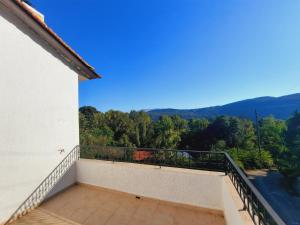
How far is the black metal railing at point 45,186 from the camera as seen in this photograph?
3560 millimetres

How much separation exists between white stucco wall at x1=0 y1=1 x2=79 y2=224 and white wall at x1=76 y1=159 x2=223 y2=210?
51.7 inches

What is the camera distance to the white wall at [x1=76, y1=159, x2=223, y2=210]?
359 centimetres

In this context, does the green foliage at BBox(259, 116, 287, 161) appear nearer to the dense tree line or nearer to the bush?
the dense tree line

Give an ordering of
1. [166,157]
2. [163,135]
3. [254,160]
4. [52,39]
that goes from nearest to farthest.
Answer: [52,39], [166,157], [254,160], [163,135]

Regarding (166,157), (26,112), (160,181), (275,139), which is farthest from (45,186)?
(275,139)

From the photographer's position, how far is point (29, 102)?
12.3ft

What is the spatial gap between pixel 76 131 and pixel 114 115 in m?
18.4

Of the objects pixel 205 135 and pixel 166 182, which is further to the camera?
pixel 205 135

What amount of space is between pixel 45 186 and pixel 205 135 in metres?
35.0

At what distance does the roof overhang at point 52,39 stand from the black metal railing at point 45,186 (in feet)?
9.06

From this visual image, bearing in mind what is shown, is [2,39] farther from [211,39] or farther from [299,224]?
[299,224]

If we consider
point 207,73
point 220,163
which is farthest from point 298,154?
point 220,163

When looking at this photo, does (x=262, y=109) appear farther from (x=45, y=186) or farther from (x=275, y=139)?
(x=45, y=186)

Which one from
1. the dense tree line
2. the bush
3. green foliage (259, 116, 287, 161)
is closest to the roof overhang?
→ the dense tree line
